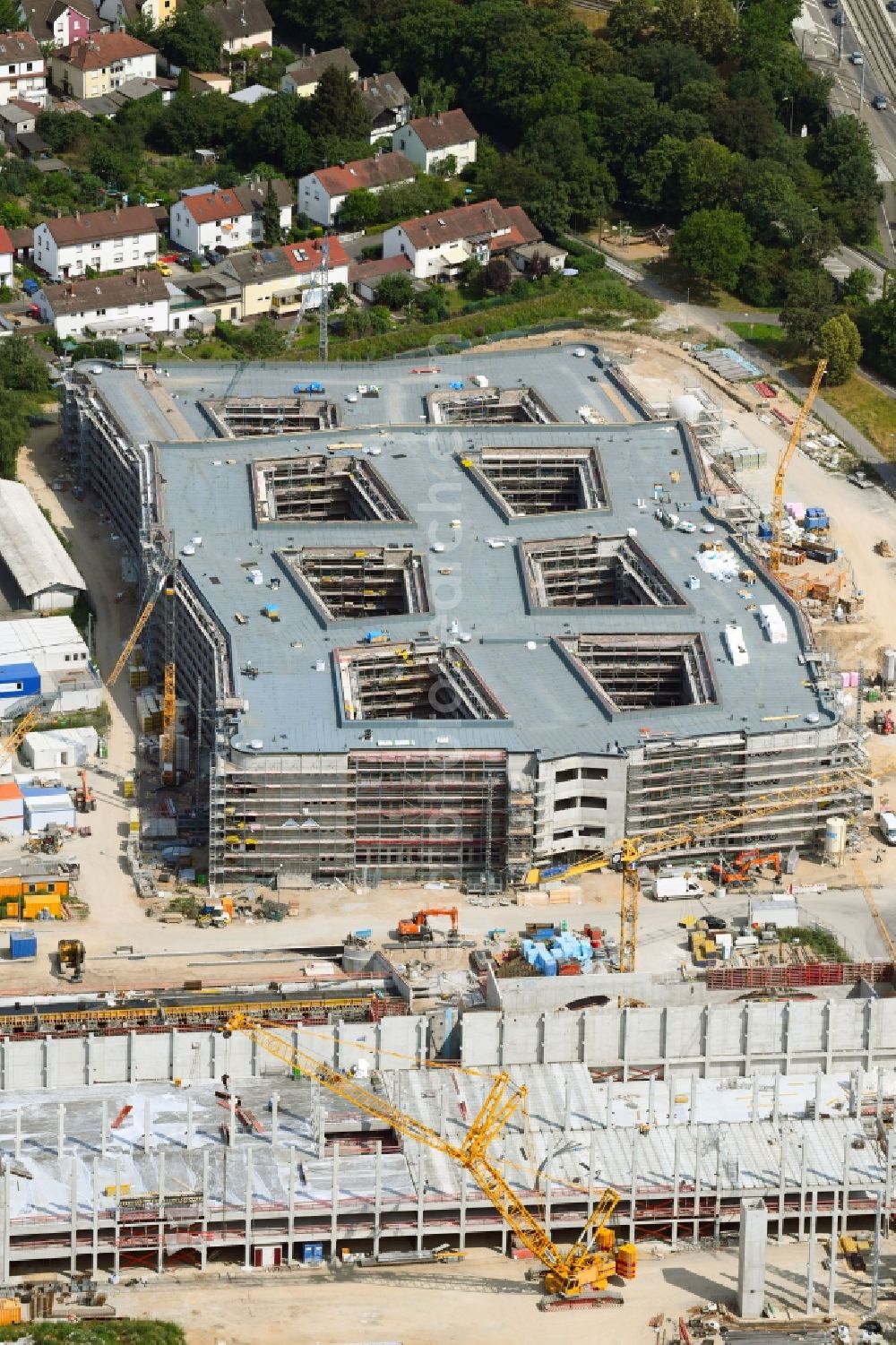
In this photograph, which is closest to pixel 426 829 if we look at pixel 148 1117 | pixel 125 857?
pixel 125 857

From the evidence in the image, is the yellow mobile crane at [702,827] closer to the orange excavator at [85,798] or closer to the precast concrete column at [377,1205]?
the orange excavator at [85,798]

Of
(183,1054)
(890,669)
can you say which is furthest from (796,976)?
(890,669)

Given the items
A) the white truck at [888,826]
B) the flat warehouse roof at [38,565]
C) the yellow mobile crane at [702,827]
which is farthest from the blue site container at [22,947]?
the white truck at [888,826]

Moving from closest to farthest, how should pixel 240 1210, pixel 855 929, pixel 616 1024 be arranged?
1. pixel 240 1210
2. pixel 616 1024
3. pixel 855 929

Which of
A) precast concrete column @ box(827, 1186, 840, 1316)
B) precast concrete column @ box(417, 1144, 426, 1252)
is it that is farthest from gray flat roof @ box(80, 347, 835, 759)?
precast concrete column @ box(827, 1186, 840, 1316)

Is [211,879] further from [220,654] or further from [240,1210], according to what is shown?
[240,1210]

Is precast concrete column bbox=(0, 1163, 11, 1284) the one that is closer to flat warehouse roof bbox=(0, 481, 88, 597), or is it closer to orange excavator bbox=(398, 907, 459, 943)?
orange excavator bbox=(398, 907, 459, 943)
